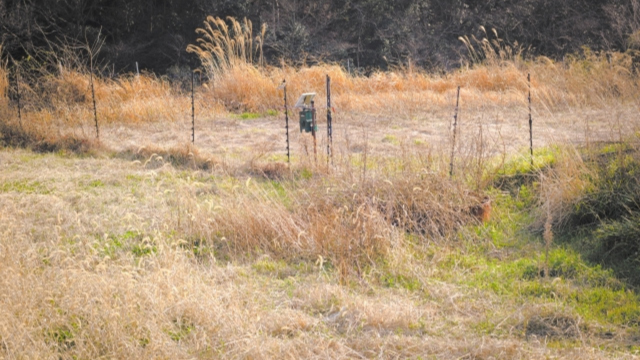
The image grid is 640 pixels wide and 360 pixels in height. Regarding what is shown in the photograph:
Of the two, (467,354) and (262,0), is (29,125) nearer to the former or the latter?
(467,354)

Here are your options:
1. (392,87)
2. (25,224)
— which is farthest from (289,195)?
(392,87)

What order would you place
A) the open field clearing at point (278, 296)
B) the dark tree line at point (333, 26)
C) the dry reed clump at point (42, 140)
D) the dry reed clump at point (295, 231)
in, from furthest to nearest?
the dark tree line at point (333, 26) → the dry reed clump at point (42, 140) → the dry reed clump at point (295, 231) → the open field clearing at point (278, 296)

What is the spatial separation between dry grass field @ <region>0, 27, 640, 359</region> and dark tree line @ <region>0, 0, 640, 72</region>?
8.48m

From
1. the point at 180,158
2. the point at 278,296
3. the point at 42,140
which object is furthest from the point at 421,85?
the point at 278,296

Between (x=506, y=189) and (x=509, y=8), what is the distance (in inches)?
582

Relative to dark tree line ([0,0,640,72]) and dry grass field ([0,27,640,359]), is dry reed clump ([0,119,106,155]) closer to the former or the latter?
dry grass field ([0,27,640,359])

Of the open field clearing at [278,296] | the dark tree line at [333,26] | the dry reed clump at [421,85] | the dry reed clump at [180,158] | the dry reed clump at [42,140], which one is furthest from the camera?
the dark tree line at [333,26]

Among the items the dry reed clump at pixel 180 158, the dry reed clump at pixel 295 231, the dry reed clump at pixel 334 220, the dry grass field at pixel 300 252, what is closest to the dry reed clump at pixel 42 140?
the dry grass field at pixel 300 252

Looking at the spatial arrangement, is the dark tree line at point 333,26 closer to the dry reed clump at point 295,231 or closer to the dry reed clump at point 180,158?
the dry reed clump at point 180,158

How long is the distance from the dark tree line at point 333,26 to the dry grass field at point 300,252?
848 centimetres

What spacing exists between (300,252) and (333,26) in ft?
56.5

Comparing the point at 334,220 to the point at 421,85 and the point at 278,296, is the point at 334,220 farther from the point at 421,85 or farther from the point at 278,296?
the point at 421,85

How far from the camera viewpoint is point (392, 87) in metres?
14.2

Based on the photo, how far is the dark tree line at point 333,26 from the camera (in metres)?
18.4
